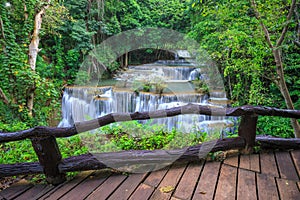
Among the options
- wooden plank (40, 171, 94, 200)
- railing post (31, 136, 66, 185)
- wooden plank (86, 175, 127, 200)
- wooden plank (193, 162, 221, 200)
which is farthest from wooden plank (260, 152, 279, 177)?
railing post (31, 136, 66, 185)

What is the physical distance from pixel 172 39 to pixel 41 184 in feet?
25.2

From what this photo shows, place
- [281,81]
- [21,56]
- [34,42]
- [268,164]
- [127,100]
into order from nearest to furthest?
[268,164]
[281,81]
[21,56]
[34,42]
[127,100]

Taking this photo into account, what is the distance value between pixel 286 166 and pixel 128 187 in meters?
1.53

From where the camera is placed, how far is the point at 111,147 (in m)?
2.28

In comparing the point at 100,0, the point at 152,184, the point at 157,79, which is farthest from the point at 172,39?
the point at 152,184

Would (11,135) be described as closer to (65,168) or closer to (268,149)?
(65,168)

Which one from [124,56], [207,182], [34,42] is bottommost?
[207,182]

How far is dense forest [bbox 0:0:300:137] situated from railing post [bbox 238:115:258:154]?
1.34 meters

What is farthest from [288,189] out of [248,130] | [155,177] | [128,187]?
[128,187]

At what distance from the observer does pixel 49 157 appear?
5.13 feet

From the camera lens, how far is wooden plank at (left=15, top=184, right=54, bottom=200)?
57.2 inches

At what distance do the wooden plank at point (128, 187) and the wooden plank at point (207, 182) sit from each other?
490 millimetres

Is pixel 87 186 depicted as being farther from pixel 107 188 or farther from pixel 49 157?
pixel 49 157

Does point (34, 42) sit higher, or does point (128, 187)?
point (34, 42)
